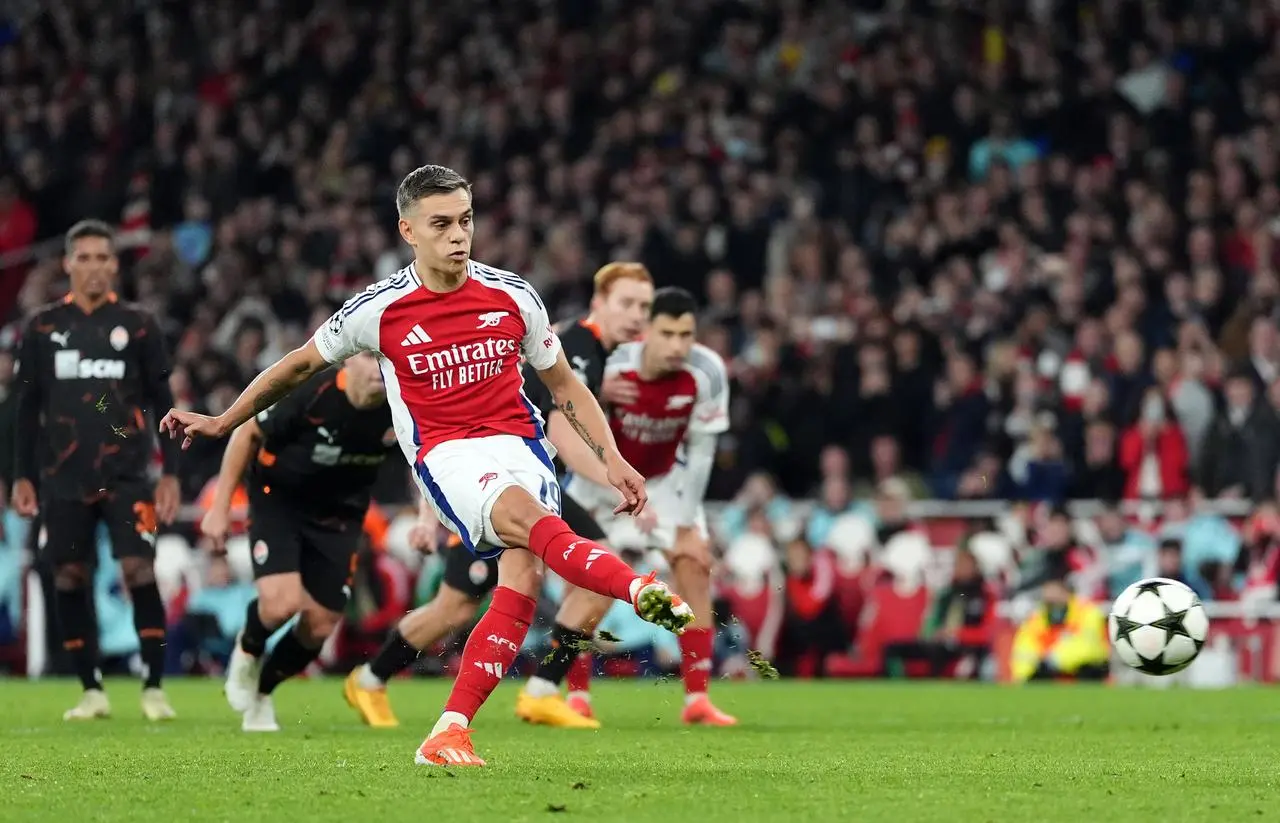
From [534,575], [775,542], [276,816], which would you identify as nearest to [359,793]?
[276,816]

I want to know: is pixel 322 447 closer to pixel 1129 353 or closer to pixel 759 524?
pixel 759 524

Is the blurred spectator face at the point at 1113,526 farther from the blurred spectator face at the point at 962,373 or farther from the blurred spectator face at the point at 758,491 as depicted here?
the blurred spectator face at the point at 758,491

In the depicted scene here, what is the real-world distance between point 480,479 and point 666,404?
12.6 ft

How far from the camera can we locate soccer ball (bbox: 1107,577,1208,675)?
28.6 feet

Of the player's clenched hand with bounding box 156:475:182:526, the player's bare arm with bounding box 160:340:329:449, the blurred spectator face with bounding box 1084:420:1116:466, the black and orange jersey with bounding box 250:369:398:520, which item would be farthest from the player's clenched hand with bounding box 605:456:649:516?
the blurred spectator face with bounding box 1084:420:1116:466

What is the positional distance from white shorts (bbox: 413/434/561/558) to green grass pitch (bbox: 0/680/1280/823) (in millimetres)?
838

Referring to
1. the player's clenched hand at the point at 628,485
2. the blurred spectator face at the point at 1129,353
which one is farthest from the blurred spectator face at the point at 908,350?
the player's clenched hand at the point at 628,485

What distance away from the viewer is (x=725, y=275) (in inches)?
743

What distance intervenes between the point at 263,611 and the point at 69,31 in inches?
700

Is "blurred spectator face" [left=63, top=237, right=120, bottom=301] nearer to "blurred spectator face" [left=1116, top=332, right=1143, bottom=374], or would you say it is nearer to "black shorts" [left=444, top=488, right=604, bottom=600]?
"black shorts" [left=444, top=488, right=604, bottom=600]

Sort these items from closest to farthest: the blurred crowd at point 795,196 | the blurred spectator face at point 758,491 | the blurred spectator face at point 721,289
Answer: the blurred spectator face at point 758,491
the blurred crowd at point 795,196
the blurred spectator face at point 721,289

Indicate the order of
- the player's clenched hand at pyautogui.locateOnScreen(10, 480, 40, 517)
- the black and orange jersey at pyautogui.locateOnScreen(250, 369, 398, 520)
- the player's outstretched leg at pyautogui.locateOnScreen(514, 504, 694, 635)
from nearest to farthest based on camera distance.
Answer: the player's outstretched leg at pyautogui.locateOnScreen(514, 504, 694, 635) < the black and orange jersey at pyautogui.locateOnScreen(250, 369, 398, 520) < the player's clenched hand at pyautogui.locateOnScreen(10, 480, 40, 517)

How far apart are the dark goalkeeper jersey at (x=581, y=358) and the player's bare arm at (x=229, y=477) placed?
4.45ft

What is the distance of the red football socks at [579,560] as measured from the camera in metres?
6.66
